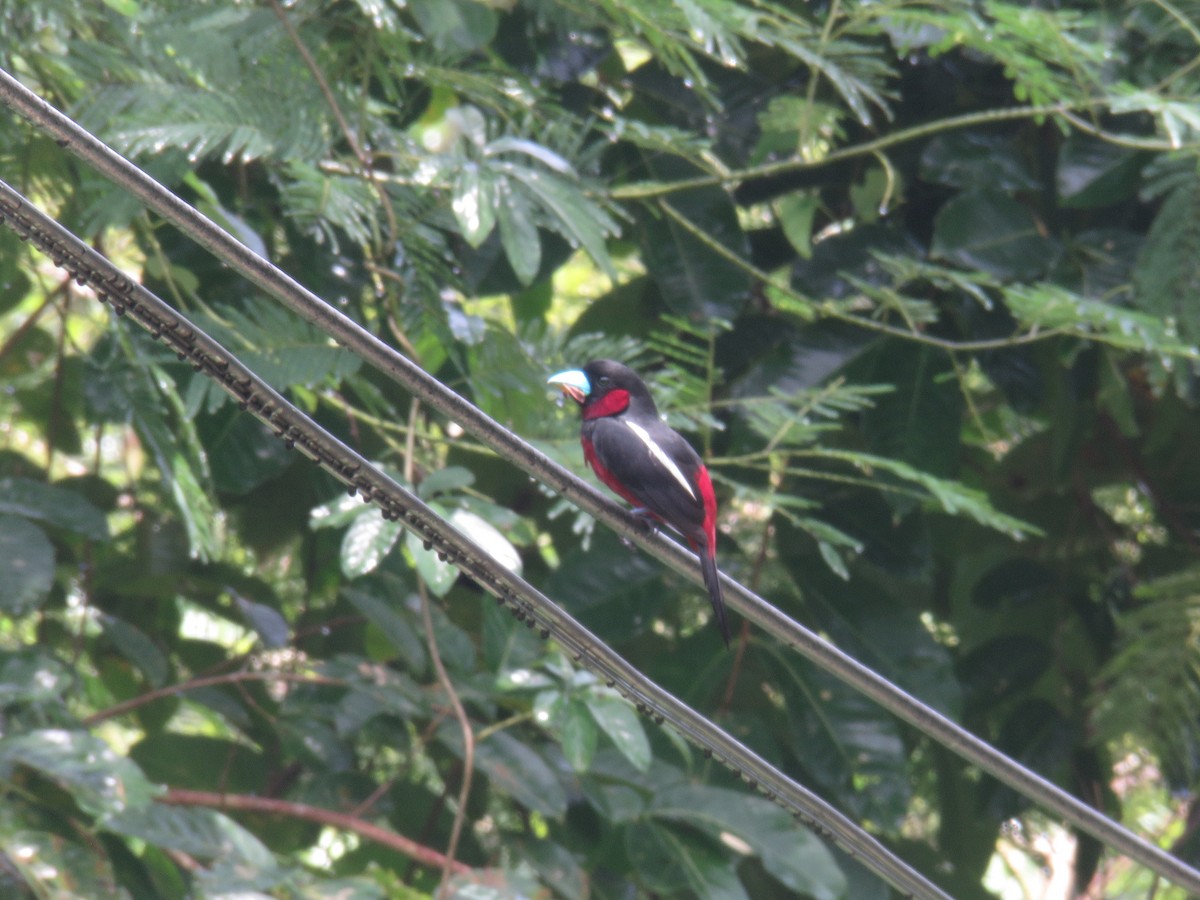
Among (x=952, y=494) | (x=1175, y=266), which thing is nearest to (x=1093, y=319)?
(x=1175, y=266)

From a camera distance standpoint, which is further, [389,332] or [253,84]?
[389,332]

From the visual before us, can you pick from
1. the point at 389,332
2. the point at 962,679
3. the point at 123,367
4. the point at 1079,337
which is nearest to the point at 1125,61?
the point at 1079,337

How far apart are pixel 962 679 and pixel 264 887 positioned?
2172 mm

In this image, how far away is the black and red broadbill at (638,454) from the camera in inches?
120

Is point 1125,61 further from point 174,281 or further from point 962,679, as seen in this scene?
point 174,281

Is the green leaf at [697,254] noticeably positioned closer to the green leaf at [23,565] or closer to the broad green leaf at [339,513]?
the broad green leaf at [339,513]

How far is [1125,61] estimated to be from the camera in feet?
12.7

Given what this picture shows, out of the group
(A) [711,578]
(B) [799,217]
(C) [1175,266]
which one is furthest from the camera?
(B) [799,217]

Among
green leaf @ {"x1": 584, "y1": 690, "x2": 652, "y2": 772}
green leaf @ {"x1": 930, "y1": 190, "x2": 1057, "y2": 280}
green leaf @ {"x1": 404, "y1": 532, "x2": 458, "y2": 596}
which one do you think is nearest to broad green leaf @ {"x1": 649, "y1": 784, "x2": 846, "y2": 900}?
green leaf @ {"x1": 584, "y1": 690, "x2": 652, "y2": 772}

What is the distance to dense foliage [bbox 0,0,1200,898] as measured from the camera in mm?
3113

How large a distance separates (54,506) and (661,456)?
4.93ft

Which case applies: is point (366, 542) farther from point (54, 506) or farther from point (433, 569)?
point (54, 506)

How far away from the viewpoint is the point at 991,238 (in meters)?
3.72

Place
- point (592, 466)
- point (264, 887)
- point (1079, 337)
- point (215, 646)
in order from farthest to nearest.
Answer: point (215, 646), point (1079, 337), point (592, 466), point (264, 887)
